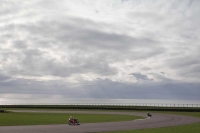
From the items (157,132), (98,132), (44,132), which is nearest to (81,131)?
(98,132)

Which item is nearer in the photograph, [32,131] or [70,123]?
[32,131]

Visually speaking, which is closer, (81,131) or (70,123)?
(81,131)

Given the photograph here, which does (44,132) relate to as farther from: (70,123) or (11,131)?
(70,123)

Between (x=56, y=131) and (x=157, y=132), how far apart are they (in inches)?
419

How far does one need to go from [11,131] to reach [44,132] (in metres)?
3.41

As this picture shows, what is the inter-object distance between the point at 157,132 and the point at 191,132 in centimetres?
362

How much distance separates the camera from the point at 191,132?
2755cm

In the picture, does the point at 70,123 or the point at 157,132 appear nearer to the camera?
the point at 157,132

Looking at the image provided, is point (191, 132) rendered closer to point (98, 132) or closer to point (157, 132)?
point (157, 132)

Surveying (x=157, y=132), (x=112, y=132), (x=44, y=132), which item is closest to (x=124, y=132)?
(x=112, y=132)

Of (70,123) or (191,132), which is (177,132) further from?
(70,123)

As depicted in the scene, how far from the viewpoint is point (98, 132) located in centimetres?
2694

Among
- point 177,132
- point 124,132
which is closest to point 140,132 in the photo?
point 124,132

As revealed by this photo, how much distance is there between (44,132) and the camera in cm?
2694
